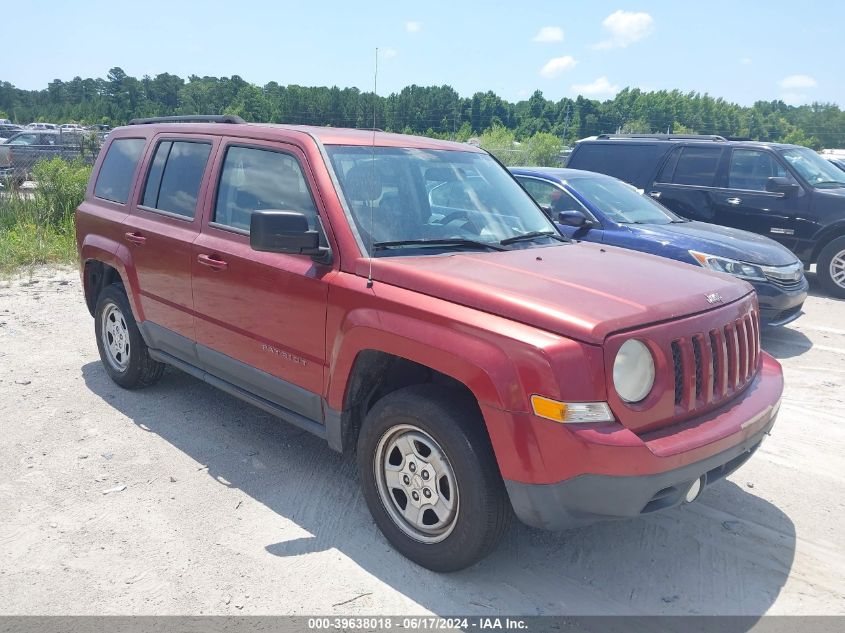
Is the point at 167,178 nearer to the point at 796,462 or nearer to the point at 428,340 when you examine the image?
the point at 428,340

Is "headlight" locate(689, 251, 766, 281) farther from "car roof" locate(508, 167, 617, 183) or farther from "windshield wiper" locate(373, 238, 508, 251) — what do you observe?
"windshield wiper" locate(373, 238, 508, 251)

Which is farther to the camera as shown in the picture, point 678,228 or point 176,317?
point 678,228

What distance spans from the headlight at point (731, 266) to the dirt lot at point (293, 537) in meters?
1.95

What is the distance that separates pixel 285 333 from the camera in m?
3.72

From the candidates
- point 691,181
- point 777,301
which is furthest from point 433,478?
point 691,181

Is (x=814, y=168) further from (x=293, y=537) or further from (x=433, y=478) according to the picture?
(x=293, y=537)

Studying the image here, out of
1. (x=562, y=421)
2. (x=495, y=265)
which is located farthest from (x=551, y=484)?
(x=495, y=265)

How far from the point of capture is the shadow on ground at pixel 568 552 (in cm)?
304

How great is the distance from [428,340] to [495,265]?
0.63 m

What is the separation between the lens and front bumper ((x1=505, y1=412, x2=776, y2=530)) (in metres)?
2.61

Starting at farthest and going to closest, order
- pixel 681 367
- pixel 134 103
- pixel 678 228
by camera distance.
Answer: pixel 134 103 < pixel 678 228 < pixel 681 367

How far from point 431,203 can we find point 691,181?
24.2 feet

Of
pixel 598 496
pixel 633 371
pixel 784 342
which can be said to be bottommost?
pixel 784 342

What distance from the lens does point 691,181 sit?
1001 cm
